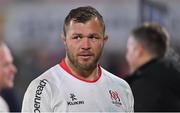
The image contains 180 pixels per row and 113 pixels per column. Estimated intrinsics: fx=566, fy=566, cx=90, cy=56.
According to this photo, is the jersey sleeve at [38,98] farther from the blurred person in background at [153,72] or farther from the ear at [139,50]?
the ear at [139,50]

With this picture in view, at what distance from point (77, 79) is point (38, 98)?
163 mm

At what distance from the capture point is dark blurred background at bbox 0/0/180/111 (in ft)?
12.0

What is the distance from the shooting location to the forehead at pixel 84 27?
1.81 metres

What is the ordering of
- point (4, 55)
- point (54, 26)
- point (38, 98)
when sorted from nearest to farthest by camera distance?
1. point (38, 98)
2. point (4, 55)
3. point (54, 26)

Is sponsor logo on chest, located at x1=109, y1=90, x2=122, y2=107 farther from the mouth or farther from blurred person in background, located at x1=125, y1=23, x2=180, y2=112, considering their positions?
blurred person in background, located at x1=125, y1=23, x2=180, y2=112

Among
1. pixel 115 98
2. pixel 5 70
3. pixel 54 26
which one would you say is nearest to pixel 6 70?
pixel 5 70

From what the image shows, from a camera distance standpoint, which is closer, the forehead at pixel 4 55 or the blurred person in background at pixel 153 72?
the blurred person in background at pixel 153 72

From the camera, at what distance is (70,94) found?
1836 mm

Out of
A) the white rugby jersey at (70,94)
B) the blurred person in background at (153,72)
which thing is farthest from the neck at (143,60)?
the white rugby jersey at (70,94)

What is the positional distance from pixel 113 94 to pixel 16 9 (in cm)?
237

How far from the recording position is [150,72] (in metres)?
3.31

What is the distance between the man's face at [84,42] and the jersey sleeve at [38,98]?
0.46 feet

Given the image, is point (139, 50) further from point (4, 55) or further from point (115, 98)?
point (115, 98)

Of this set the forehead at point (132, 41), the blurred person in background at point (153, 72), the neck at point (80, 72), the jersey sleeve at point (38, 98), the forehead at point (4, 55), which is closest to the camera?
the jersey sleeve at point (38, 98)
